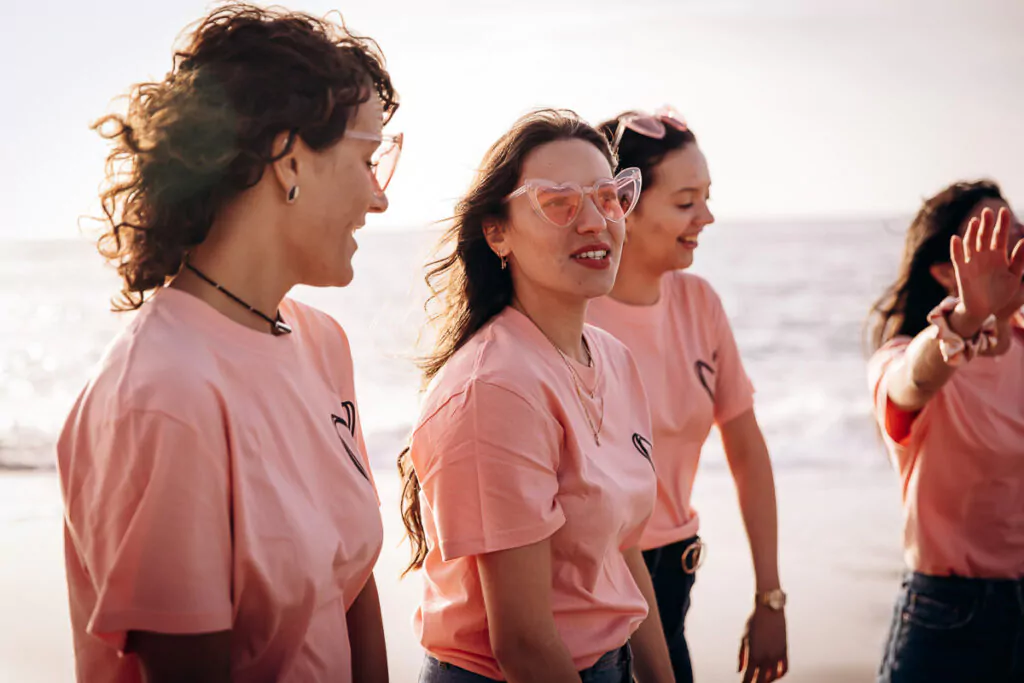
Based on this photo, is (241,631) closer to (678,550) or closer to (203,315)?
(203,315)

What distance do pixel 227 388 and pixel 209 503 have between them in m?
0.18

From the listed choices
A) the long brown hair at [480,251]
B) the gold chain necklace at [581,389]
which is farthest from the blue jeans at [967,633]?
the long brown hair at [480,251]

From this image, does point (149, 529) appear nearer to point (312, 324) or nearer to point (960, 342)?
point (312, 324)

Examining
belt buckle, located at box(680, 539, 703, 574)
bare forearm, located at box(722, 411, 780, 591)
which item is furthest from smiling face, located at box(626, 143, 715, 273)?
belt buckle, located at box(680, 539, 703, 574)

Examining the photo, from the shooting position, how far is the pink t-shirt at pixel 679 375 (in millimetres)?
2934

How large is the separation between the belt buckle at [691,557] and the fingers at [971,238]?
105 centimetres

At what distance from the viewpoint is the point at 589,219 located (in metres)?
2.29

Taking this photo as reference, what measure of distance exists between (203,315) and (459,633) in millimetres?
826

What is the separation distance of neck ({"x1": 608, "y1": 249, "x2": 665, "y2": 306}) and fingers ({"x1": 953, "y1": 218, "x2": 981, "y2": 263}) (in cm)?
81

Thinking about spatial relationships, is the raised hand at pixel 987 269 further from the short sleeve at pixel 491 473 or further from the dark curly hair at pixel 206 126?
the dark curly hair at pixel 206 126

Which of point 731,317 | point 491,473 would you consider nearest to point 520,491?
point 491,473

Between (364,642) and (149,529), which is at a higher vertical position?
(149,529)

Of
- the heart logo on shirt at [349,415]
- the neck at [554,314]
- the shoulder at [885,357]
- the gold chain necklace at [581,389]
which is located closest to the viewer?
the heart logo on shirt at [349,415]

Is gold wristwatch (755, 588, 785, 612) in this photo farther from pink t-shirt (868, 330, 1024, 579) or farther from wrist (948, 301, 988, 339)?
wrist (948, 301, 988, 339)
